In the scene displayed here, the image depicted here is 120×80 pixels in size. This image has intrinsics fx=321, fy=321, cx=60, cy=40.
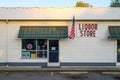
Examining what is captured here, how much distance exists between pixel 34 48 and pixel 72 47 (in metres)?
3.22

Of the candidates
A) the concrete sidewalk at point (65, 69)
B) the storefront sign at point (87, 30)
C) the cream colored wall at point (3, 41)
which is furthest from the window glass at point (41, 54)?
the storefront sign at point (87, 30)

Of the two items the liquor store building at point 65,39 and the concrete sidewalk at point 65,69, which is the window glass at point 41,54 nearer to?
the liquor store building at point 65,39

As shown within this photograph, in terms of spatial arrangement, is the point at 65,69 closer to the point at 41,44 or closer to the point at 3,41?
the point at 41,44

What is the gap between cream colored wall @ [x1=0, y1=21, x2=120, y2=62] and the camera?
26.8 meters

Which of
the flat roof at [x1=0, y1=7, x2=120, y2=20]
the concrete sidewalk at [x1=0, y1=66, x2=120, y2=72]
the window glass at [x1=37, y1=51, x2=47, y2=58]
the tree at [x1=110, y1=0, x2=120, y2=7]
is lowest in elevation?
the concrete sidewalk at [x1=0, y1=66, x2=120, y2=72]

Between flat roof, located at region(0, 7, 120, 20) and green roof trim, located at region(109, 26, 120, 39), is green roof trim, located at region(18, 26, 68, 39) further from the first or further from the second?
green roof trim, located at region(109, 26, 120, 39)

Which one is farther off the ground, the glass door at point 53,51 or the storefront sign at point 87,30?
the storefront sign at point 87,30

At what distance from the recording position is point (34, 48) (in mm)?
27188

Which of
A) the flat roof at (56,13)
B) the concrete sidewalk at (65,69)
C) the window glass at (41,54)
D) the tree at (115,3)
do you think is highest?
the tree at (115,3)

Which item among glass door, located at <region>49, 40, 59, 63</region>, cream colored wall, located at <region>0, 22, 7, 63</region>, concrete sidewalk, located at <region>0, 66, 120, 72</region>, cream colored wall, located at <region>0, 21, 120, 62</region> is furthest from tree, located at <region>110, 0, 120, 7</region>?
cream colored wall, located at <region>0, 22, 7, 63</region>

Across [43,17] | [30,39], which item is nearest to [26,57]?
[30,39]

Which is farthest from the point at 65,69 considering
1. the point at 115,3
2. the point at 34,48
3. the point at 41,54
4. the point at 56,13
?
the point at 115,3

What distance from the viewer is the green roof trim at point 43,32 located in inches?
1030

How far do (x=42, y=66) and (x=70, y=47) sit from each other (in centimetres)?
283
